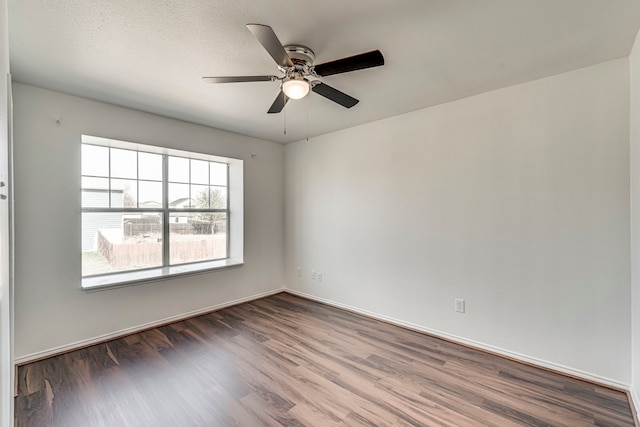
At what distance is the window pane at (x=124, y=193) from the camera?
10.4 feet

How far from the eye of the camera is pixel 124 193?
3.24 m

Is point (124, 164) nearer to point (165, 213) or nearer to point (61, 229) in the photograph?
point (165, 213)

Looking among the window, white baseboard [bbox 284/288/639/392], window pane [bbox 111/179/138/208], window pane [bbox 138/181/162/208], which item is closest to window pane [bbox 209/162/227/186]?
the window

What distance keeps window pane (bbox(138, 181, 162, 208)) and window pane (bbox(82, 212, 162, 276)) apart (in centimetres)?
13

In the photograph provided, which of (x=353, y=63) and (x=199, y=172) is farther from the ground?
(x=353, y=63)

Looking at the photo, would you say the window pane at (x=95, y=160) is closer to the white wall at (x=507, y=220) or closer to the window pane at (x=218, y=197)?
the window pane at (x=218, y=197)

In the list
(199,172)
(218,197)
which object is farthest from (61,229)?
(218,197)

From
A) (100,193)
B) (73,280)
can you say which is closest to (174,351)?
(73,280)

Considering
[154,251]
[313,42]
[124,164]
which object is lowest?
[154,251]

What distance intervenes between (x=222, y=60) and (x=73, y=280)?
249cm

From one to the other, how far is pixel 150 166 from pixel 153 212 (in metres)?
0.56

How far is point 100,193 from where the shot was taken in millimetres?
3061

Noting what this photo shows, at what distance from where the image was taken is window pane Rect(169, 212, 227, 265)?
370cm

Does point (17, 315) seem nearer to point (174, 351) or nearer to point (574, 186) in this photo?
point (174, 351)
